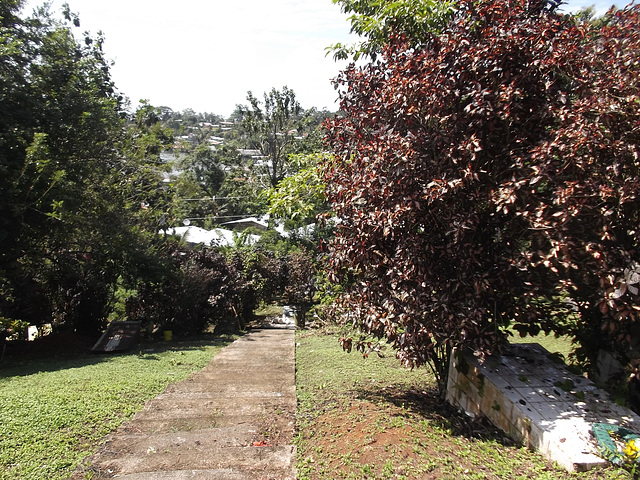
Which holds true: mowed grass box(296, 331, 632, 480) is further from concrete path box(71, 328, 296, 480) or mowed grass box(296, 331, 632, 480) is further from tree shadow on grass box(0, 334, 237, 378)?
tree shadow on grass box(0, 334, 237, 378)

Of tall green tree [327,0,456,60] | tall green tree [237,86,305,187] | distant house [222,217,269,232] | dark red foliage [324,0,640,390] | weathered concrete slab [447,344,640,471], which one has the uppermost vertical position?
tall green tree [237,86,305,187]

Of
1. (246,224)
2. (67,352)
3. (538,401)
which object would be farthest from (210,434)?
(246,224)

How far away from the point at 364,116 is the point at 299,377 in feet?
12.2

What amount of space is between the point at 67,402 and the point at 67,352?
5626 mm

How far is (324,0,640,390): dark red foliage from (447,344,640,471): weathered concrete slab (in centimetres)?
36

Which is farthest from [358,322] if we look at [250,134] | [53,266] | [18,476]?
[250,134]

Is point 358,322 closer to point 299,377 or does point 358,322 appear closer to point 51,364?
point 299,377

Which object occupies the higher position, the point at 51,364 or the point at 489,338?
the point at 489,338

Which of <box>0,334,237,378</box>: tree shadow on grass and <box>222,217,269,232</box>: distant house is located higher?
<box>222,217,269,232</box>: distant house

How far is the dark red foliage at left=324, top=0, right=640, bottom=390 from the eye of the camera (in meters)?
3.25

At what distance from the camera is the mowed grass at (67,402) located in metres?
3.64

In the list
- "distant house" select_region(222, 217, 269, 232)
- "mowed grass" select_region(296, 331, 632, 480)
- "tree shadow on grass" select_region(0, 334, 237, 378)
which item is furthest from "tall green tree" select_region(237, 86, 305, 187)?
"mowed grass" select_region(296, 331, 632, 480)

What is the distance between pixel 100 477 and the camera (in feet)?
10.8

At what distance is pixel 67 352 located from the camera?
9.70m
